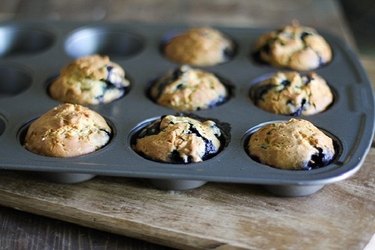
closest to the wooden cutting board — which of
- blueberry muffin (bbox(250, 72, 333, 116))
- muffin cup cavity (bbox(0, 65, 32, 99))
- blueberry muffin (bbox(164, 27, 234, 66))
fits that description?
blueberry muffin (bbox(250, 72, 333, 116))

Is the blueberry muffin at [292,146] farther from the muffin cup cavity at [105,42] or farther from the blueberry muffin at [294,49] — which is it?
the muffin cup cavity at [105,42]

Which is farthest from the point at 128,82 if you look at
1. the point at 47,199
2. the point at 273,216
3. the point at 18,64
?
the point at 273,216

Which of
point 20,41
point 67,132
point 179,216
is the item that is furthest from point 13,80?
point 179,216

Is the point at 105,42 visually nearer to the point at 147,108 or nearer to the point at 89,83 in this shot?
the point at 89,83

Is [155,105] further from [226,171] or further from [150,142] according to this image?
[226,171]

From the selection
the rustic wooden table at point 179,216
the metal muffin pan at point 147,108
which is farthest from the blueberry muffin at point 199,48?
the rustic wooden table at point 179,216

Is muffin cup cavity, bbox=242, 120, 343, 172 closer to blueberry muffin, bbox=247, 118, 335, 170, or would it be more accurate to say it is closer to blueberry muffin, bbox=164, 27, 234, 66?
blueberry muffin, bbox=247, 118, 335, 170

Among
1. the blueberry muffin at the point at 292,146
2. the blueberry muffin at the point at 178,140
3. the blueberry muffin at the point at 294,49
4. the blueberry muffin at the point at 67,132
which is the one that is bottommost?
the blueberry muffin at the point at 67,132
